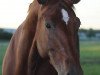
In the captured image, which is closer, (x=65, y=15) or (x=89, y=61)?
(x=65, y=15)

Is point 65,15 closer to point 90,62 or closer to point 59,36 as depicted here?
point 59,36

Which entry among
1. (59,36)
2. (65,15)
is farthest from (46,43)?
(65,15)

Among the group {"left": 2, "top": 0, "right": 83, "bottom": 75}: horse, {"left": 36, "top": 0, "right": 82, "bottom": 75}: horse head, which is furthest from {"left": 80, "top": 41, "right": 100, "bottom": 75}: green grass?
{"left": 36, "top": 0, "right": 82, "bottom": 75}: horse head

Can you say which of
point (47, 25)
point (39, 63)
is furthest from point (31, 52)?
point (47, 25)

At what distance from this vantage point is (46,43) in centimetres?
641

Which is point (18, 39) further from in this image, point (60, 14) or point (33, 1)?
point (60, 14)

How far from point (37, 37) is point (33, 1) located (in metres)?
0.72

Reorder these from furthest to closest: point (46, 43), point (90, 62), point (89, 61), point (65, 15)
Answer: point (89, 61)
point (90, 62)
point (46, 43)
point (65, 15)

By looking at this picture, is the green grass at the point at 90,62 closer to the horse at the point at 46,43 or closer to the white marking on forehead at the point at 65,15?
the horse at the point at 46,43

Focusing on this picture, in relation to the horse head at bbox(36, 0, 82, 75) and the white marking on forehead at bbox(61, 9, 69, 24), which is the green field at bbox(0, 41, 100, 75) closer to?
the horse head at bbox(36, 0, 82, 75)

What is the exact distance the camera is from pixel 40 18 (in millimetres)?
6574

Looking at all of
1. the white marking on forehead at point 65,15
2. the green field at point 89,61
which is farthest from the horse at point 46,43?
the green field at point 89,61

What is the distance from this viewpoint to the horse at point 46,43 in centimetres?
611

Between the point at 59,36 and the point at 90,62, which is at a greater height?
the point at 59,36
